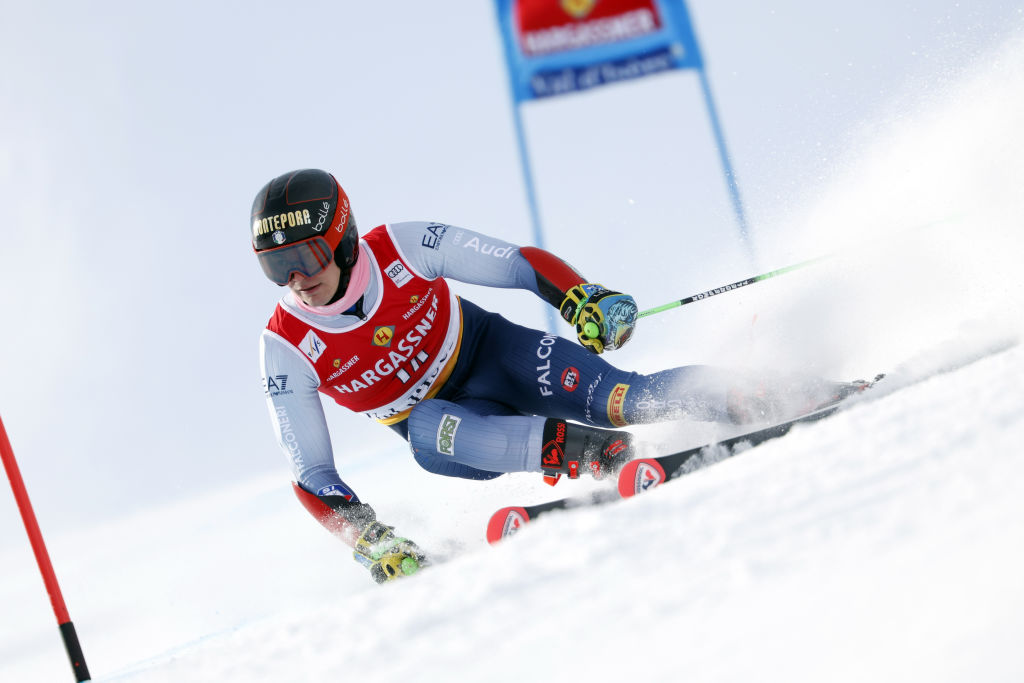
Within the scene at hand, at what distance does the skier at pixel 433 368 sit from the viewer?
249 centimetres

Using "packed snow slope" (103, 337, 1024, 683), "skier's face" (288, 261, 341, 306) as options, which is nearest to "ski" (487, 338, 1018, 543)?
"packed snow slope" (103, 337, 1024, 683)

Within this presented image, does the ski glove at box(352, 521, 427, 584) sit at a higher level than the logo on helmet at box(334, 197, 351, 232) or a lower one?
lower

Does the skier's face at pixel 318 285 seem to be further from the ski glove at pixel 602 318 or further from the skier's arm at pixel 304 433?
the ski glove at pixel 602 318

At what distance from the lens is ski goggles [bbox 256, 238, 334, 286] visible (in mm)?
2584

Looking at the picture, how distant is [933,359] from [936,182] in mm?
2200

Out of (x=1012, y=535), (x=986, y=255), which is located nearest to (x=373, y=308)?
(x=1012, y=535)

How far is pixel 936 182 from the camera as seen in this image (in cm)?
397

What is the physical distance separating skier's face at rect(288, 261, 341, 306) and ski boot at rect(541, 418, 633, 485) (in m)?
0.91

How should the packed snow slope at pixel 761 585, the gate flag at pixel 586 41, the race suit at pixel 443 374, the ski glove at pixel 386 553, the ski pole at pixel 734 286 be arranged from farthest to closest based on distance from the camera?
the gate flag at pixel 586 41, the ski pole at pixel 734 286, the race suit at pixel 443 374, the ski glove at pixel 386 553, the packed snow slope at pixel 761 585

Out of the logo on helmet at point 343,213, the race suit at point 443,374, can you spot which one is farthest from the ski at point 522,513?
the logo on helmet at point 343,213

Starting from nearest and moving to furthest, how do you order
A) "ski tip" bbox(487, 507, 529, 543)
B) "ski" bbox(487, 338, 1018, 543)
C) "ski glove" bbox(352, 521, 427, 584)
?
"ski" bbox(487, 338, 1018, 543) < "ski glove" bbox(352, 521, 427, 584) < "ski tip" bbox(487, 507, 529, 543)

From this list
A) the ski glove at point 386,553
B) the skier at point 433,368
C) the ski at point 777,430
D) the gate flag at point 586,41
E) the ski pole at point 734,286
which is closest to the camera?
the ski at point 777,430

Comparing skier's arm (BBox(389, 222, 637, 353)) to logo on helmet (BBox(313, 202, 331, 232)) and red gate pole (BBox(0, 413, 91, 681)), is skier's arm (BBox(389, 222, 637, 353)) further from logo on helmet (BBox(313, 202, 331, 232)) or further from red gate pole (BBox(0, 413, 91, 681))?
red gate pole (BBox(0, 413, 91, 681))

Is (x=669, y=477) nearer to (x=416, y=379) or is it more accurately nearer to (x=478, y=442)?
(x=478, y=442)
